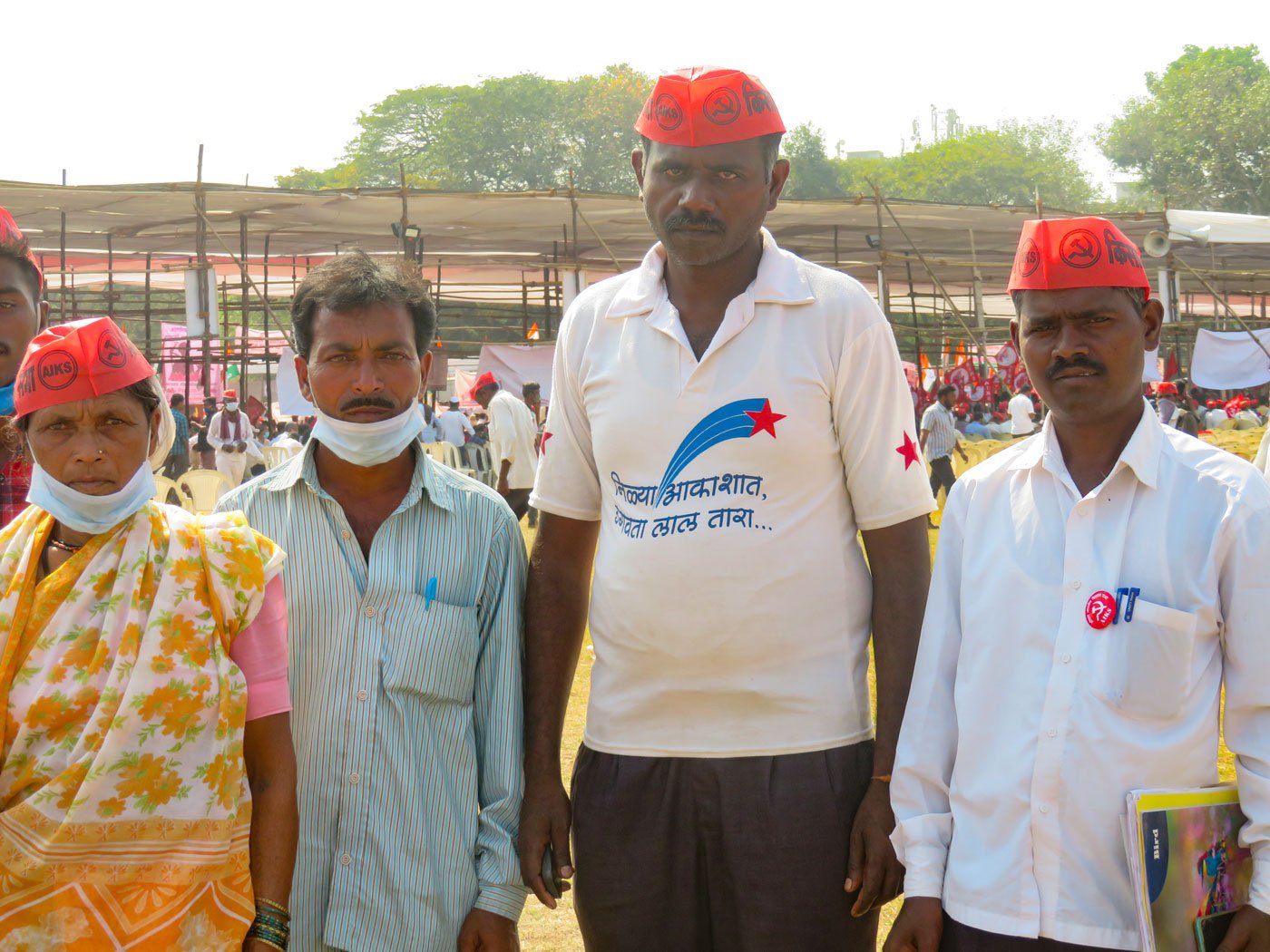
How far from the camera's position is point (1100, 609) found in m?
2.13

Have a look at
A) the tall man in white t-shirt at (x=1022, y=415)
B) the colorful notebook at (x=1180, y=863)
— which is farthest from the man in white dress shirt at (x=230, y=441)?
the colorful notebook at (x=1180, y=863)

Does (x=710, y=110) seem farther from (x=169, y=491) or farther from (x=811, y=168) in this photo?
(x=811, y=168)

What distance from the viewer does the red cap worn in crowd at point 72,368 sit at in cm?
220

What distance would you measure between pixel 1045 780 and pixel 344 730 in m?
1.26

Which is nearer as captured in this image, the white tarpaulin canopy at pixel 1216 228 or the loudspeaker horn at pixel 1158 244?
the loudspeaker horn at pixel 1158 244

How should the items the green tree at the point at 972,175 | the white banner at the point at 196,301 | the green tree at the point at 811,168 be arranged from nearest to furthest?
the white banner at the point at 196,301 < the green tree at the point at 811,168 < the green tree at the point at 972,175

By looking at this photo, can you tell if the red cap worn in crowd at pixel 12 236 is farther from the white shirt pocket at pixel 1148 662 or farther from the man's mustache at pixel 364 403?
the white shirt pocket at pixel 1148 662

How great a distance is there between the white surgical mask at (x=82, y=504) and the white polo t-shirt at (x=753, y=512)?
92 cm

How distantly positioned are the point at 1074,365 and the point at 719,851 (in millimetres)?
1152

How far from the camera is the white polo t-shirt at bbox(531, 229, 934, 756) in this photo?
2.50 meters

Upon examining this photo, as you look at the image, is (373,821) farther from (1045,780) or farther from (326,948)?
(1045,780)

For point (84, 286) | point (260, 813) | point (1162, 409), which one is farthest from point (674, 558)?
point (84, 286)

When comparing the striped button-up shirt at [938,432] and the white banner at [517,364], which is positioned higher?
the white banner at [517,364]

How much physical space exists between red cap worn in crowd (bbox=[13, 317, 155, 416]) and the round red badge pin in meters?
1.67
